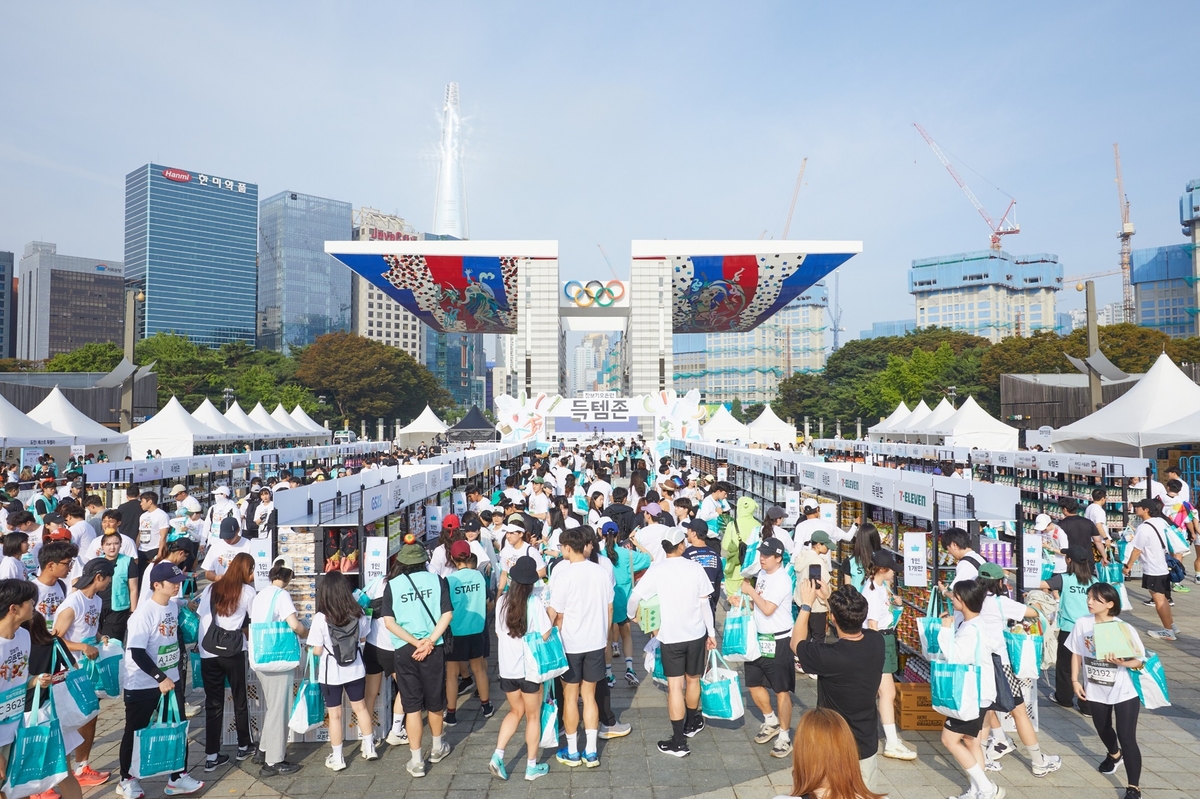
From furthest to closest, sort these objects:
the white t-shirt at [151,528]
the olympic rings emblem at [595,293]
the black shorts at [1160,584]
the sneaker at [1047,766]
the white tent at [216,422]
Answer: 1. the olympic rings emblem at [595,293]
2. the white tent at [216,422]
3. the white t-shirt at [151,528]
4. the black shorts at [1160,584]
5. the sneaker at [1047,766]

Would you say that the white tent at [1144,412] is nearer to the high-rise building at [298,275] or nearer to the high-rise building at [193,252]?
the high-rise building at [298,275]

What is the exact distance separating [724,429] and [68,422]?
2567 cm

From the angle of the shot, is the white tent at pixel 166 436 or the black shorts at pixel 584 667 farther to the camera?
the white tent at pixel 166 436

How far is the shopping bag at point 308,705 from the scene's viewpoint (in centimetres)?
520

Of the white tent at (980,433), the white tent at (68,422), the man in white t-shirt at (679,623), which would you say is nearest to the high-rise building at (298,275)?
the white tent at (68,422)

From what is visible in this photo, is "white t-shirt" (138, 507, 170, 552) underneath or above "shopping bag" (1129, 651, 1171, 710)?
above

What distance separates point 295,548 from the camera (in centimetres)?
598

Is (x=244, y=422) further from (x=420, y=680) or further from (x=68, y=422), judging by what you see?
(x=420, y=680)

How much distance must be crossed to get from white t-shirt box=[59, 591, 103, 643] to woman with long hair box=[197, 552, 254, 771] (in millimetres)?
703

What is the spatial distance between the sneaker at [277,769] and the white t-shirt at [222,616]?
87 cm

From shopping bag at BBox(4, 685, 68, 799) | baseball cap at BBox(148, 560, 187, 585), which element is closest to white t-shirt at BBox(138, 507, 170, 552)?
baseball cap at BBox(148, 560, 187, 585)

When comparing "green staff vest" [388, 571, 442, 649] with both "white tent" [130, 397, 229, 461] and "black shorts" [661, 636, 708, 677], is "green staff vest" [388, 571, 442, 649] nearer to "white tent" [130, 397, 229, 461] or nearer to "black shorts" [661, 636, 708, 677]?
"black shorts" [661, 636, 708, 677]

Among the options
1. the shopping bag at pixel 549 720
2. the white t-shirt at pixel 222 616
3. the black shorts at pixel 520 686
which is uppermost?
the white t-shirt at pixel 222 616

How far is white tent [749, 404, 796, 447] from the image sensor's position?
3434 centimetres
